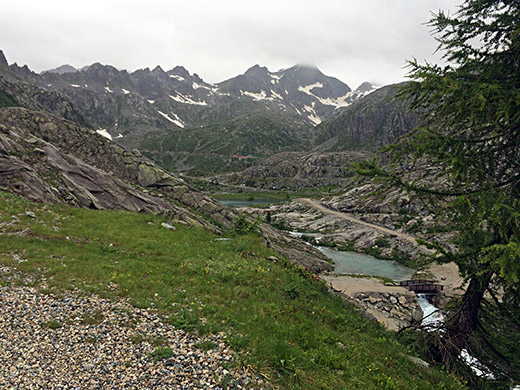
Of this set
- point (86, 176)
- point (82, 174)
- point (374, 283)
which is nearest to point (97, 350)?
point (86, 176)

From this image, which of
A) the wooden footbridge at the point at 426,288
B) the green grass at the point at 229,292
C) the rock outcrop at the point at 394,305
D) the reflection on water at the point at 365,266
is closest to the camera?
the green grass at the point at 229,292

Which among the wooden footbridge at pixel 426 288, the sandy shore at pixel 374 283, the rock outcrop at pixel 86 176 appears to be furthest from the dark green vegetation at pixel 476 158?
the wooden footbridge at pixel 426 288

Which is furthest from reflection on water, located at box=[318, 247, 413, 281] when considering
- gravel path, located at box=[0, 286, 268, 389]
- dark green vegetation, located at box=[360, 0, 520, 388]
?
gravel path, located at box=[0, 286, 268, 389]

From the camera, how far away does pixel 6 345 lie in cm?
793

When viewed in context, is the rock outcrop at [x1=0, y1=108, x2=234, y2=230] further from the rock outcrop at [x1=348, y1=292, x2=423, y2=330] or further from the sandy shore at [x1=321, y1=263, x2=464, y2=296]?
the rock outcrop at [x1=348, y1=292, x2=423, y2=330]

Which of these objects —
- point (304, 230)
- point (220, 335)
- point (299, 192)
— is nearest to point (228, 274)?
point (220, 335)

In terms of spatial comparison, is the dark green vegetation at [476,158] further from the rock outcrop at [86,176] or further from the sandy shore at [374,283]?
the rock outcrop at [86,176]

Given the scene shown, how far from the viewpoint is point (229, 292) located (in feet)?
41.5

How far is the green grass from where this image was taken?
851 centimetres

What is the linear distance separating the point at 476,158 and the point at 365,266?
48.4 metres

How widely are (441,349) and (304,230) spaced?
2867 inches

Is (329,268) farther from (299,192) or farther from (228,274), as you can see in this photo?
(299,192)

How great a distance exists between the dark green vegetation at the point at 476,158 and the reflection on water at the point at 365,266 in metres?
39.4

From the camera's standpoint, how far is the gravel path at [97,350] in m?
7.07
